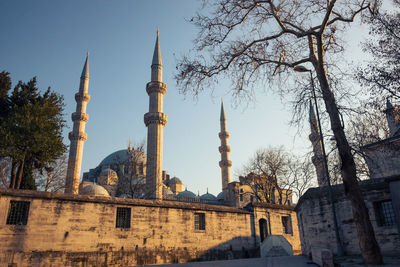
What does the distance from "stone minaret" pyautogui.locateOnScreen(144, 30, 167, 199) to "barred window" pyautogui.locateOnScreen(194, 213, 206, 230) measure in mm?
12058

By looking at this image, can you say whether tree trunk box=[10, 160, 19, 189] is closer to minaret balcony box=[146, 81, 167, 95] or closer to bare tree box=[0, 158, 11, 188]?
bare tree box=[0, 158, 11, 188]

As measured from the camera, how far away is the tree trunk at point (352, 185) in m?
6.52

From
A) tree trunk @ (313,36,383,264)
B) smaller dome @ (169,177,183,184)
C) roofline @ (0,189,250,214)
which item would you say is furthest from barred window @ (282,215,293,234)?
smaller dome @ (169,177,183,184)

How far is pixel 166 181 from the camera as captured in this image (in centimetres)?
5694

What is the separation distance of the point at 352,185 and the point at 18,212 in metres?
12.4

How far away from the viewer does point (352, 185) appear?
7113 mm

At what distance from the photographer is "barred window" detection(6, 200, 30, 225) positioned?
37.8 ft

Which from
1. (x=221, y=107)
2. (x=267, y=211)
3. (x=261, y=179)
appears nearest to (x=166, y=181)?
(x=221, y=107)

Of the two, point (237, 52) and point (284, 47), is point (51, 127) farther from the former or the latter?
point (284, 47)

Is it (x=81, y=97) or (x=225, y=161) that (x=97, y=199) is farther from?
(x=225, y=161)

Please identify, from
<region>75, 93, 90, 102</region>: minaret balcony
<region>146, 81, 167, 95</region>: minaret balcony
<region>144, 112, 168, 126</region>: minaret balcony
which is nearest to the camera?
<region>144, 112, 168, 126</region>: minaret balcony

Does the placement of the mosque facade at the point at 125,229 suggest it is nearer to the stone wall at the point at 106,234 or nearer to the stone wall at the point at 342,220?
the stone wall at the point at 106,234

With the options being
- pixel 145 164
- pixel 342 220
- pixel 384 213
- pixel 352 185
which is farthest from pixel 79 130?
pixel 352 185

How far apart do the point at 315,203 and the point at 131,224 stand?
8.78m
